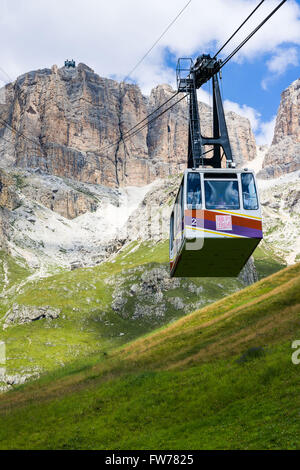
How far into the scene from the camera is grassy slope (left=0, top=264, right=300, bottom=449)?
2719 centimetres

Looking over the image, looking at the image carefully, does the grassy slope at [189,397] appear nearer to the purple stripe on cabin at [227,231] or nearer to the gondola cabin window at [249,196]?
the purple stripe on cabin at [227,231]

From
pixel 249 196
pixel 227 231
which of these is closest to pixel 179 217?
pixel 227 231

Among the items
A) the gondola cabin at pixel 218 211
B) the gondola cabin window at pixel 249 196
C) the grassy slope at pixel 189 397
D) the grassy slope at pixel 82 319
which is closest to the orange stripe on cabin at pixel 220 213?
the gondola cabin at pixel 218 211

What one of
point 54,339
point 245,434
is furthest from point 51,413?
point 54,339

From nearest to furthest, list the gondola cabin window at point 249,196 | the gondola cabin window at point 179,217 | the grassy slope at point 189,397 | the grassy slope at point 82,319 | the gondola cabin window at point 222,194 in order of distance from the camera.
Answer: the gondola cabin window at point 222,194
the grassy slope at point 189,397
the gondola cabin window at point 249,196
the gondola cabin window at point 179,217
the grassy slope at point 82,319

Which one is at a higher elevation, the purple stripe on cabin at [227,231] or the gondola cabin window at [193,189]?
the gondola cabin window at [193,189]

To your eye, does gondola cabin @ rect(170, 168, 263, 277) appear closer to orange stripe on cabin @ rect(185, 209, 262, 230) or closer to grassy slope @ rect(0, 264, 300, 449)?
orange stripe on cabin @ rect(185, 209, 262, 230)

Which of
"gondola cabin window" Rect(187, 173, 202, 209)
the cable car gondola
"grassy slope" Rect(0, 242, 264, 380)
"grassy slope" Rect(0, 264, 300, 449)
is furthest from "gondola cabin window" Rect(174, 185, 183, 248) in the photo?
"grassy slope" Rect(0, 242, 264, 380)

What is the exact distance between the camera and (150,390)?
39031 mm

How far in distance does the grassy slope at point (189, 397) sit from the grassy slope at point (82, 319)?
74536 mm

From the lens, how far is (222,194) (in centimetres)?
2725

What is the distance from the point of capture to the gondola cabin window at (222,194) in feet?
88.8

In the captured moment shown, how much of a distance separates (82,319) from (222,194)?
138860mm
